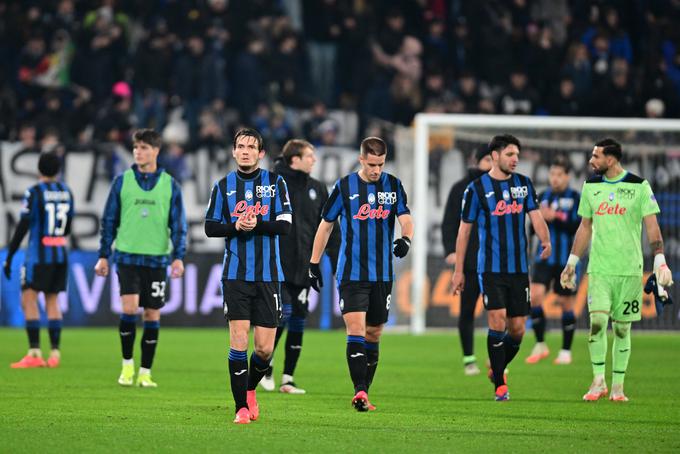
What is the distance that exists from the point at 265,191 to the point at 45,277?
5.63 meters

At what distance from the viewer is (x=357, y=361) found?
9703 millimetres

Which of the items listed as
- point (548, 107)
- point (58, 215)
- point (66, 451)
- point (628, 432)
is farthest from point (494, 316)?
point (548, 107)

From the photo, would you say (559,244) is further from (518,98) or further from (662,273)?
(518,98)

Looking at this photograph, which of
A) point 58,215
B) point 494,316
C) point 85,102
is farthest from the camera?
point 85,102

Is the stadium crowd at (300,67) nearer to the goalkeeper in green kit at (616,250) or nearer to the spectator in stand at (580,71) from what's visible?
the spectator in stand at (580,71)

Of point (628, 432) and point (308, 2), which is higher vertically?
point (308, 2)

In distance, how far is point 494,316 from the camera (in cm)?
1082

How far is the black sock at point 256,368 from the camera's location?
30.1 ft

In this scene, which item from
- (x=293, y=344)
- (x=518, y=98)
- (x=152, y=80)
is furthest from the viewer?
(x=518, y=98)

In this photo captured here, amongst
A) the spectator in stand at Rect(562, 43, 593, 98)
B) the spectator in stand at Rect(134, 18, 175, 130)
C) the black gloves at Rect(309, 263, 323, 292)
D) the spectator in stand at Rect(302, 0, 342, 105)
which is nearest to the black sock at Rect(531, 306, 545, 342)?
the black gloves at Rect(309, 263, 323, 292)

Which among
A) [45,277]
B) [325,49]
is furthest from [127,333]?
[325,49]

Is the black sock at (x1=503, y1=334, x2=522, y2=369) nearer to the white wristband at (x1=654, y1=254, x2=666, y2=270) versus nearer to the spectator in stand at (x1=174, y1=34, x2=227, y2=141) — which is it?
the white wristband at (x1=654, y1=254, x2=666, y2=270)

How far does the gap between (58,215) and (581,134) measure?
30.6ft

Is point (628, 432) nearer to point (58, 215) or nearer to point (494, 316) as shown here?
point (494, 316)
